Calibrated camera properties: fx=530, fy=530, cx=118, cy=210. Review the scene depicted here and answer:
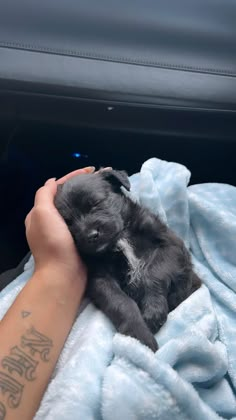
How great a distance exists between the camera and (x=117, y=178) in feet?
5.74

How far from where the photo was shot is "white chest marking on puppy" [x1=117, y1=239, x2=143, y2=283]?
5.37 ft

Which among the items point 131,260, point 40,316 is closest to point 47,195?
point 131,260

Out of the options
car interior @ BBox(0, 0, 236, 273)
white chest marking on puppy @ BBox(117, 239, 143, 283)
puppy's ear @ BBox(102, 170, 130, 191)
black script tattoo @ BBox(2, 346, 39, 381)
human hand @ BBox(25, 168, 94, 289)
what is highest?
car interior @ BBox(0, 0, 236, 273)

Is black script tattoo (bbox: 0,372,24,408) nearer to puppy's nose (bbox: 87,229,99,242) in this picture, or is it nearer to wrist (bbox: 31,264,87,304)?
wrist (bbox: 31,264,87,304)

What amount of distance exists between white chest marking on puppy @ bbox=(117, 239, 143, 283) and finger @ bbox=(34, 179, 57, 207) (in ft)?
0.84

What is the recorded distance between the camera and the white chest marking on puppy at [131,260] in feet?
5.37

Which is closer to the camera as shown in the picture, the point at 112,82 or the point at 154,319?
the point at 154,319

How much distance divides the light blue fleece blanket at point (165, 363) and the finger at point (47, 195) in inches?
9.0

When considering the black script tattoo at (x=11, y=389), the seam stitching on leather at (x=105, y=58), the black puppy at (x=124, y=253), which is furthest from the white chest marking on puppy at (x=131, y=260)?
the seam stitching on leather at (x=105, y=58)

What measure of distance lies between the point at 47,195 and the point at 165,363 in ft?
2.29

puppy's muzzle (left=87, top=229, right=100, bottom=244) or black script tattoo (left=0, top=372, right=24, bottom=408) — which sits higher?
puppy's muzzle (left=87, top=229, right=100, bottom=244)

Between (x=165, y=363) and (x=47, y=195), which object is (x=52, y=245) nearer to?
(x=47, y=195)

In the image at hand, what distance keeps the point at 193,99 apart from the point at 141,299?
95 centimetres

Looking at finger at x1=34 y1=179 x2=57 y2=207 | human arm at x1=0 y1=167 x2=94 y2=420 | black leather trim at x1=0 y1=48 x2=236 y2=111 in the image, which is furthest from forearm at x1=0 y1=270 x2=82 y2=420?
black leather trim at x1=0 y1=48 x2=236 y2=111
